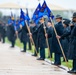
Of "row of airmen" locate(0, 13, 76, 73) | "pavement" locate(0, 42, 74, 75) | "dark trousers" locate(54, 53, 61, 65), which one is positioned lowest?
"pavement" locate(0, 42, 74, 75)

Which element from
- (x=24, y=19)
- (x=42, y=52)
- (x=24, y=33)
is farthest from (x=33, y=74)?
(x=24, y=33)

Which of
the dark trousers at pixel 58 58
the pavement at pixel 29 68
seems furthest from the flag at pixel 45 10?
the pavement at pixel 29 68

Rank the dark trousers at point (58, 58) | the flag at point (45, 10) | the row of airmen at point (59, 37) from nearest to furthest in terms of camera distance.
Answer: the row of airmen at point (59, 37)
the dark trousers at point (58, 58)
the flag at point (45, 10)

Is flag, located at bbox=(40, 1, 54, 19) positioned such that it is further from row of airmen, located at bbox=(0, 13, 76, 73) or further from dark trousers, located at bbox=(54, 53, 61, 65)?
dark trousers, located at bbox=(54, 53, 61, 65)

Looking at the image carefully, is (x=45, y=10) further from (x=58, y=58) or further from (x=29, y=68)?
(x=29, y=68)

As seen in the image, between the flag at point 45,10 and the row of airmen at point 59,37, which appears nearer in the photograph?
the row of airmen at point 59,37

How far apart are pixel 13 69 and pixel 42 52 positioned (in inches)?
184

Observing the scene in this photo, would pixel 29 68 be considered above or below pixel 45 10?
below

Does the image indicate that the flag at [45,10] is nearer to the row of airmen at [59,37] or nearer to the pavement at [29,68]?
the row of airmen at [59,37]

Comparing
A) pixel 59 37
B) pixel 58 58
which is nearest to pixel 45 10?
pixel 58 58

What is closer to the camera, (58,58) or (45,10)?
(58,58)

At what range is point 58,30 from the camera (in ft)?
60.6

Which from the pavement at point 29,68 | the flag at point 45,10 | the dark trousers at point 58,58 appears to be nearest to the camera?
the pavement at point 29,68

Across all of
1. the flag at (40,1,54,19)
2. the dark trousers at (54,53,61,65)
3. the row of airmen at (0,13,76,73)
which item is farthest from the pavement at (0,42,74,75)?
the flag at (40,1,54,19)
